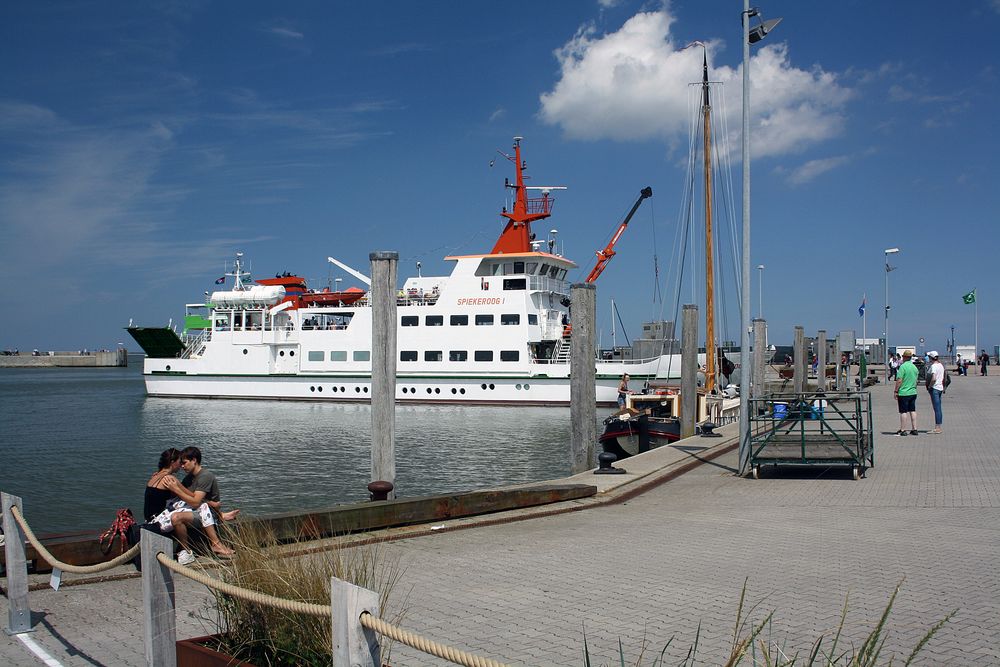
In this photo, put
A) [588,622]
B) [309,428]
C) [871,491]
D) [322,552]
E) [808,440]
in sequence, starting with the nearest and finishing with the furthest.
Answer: [322,552] < [588,622] < [871,491] < [808,440] < [309,428]

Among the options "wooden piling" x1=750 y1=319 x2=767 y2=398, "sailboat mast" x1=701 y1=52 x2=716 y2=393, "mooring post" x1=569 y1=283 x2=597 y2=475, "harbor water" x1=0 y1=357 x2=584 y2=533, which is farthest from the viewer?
"sailboat mast" x1=701 y1=52 x2=716 y2=393

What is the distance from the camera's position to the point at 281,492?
15.5 meters

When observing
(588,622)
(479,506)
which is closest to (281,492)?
(479,506)

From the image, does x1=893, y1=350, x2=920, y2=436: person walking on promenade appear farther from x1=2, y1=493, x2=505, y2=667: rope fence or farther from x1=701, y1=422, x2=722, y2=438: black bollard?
x1=2, y1=493, x2=505, y2=667: rope fence

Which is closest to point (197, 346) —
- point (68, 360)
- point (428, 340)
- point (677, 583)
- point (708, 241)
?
point (428, 340)

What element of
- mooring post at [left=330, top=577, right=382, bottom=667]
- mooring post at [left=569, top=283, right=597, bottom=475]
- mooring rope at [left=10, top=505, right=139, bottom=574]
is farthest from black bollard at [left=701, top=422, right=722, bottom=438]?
mooring post at [left=330, top=577, right=382, bottom=667]

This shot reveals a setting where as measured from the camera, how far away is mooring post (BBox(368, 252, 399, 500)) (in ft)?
30.2

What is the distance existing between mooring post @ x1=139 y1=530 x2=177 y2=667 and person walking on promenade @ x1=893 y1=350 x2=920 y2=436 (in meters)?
14.1

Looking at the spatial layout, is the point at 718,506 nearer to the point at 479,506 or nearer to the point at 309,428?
the point at 479,506

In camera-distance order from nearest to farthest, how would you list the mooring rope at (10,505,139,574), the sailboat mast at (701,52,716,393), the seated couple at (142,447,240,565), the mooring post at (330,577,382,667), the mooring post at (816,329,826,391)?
the mooring post at (330,577,382,667) → the mooring rope at (10,505,139,574) → the seated couple at (142,447,240,565) → the sailboat mast at (701,52,716,393) → the mooring post at (816,329,826,391)

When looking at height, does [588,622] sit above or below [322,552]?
below

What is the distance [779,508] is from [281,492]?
32.6ft

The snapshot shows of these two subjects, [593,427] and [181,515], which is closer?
[181,515]

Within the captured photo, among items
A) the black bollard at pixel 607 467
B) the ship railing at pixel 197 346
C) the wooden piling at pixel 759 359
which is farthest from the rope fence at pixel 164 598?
the ship railing at pixel 197 346
